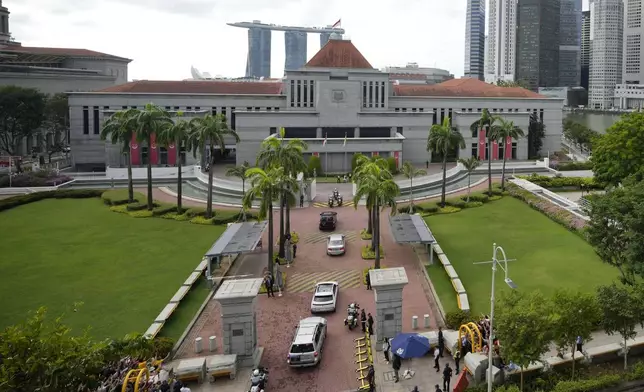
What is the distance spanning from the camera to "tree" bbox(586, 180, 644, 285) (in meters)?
24.4

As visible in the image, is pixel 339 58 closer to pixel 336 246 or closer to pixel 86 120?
pixel 86 120

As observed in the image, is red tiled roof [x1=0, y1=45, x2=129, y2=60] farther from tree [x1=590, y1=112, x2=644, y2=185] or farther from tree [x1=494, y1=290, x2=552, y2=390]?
tree [x1=494, y1=290, x2=552, y2=390]

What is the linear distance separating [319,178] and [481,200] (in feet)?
69.2

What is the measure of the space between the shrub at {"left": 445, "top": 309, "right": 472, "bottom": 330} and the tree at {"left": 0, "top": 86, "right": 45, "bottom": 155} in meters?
69.3

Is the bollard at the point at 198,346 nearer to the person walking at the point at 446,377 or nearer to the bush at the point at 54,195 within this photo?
the person walking at the point at 446,377

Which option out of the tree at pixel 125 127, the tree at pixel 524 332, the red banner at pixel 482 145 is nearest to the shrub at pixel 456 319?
the tree at pixel 524 332

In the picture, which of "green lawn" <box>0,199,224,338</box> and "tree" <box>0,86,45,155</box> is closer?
"green lawn" <box>0,199,224,338</box>

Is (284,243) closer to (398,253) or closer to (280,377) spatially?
(398,253)

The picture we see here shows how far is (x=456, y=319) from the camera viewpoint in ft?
80.6

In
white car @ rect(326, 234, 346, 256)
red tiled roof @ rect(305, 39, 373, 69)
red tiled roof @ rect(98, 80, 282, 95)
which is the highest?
red tiled roof @ rect(305, 39, 373, 69)

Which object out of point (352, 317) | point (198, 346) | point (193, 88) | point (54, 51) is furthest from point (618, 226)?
point (54, 51)

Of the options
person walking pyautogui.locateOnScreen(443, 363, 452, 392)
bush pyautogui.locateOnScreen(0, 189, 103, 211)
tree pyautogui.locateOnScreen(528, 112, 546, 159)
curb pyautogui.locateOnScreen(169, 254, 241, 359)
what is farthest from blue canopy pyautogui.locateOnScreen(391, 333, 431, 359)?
tree pyautogui.locateOnScreen(528, 112, 546, 159)

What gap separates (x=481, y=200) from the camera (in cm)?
5034

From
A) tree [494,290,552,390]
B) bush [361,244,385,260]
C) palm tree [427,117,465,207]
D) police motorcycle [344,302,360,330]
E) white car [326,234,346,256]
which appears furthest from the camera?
palm tree [427,117,465,207]
